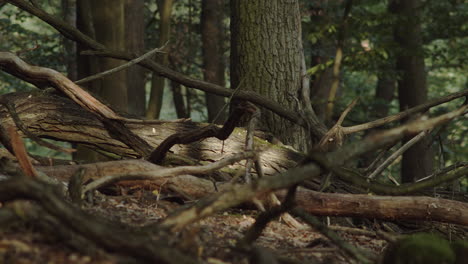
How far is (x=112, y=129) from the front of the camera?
515 centimetres

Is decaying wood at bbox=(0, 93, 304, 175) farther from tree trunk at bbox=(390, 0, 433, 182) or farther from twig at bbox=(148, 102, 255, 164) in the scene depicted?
tree trunk at bbox=(390, 0, 433, 182)

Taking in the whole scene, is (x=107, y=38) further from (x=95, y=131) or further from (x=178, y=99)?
(x=178, y=99)

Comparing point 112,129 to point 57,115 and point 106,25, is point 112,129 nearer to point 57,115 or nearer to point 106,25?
point 57,115

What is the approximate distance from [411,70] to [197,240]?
12.0m

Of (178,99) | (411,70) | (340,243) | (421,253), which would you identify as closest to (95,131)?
(340,243)

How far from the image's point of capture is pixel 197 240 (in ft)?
8.95

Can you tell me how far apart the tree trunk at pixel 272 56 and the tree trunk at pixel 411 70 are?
252 inches

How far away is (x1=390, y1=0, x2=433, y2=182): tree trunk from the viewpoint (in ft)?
40.5

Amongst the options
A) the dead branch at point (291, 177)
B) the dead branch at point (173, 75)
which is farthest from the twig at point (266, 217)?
the dead branch at point (173, 75)

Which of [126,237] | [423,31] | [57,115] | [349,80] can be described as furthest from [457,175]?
[349,80]

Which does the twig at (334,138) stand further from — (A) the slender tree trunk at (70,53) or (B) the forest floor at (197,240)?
(A) the slender tree trunk at (70,53)

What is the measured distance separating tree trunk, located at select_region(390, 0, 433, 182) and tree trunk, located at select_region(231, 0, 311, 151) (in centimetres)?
639

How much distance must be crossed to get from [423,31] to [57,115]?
1105 cm

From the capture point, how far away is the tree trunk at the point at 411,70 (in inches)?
486
